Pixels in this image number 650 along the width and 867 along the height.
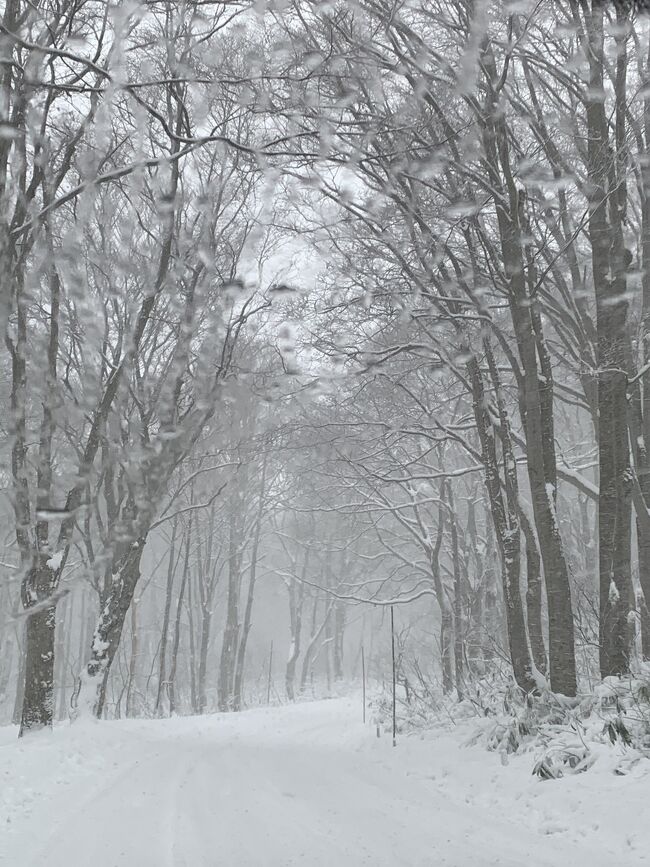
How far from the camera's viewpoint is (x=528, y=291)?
366 inches

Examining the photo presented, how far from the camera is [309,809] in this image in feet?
19.1

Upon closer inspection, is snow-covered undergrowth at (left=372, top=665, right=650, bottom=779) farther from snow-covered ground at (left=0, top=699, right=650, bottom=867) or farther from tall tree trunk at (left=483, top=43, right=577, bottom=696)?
tall tree trunk at (left=483, top=43, right=577, bottom=696)

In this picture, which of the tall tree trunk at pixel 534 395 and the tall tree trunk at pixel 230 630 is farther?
the tall tree trunk at pixel 230 630

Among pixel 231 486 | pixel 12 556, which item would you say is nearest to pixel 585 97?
pixel 231 486

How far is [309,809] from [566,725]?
278cm

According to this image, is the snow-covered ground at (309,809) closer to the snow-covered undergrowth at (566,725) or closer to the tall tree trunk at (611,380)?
the snow-covered undergrowth at (566,725)

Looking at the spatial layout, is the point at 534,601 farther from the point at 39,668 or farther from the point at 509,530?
the point at 39,668

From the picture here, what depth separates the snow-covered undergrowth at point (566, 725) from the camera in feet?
19.1

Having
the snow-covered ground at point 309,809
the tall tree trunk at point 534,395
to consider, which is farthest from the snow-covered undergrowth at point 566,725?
the tall tree trunk at point 534,395

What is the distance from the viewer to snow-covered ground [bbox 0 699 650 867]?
438 centimetres

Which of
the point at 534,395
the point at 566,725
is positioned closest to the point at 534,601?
A: the point at 566,725

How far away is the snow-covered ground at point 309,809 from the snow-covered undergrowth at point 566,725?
173 mm

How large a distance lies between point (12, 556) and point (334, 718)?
17741mm

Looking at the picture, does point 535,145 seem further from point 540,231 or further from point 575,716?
point 575,716
